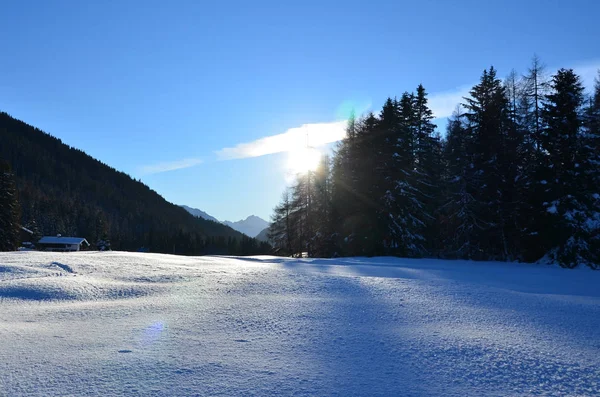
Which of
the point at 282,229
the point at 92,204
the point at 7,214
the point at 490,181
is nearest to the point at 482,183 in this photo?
the point at 490,181

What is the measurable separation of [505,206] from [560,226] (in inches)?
184

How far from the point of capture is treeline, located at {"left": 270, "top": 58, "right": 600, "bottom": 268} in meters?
18.4

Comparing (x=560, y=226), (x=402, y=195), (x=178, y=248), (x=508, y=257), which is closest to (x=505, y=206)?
(x=508, y=257)

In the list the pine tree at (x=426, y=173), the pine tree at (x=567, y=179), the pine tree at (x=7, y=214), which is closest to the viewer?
the pine tree at (x=567, y=179)

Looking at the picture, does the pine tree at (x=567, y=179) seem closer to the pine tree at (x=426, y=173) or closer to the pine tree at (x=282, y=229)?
the pine tree at (x=426, y=173)

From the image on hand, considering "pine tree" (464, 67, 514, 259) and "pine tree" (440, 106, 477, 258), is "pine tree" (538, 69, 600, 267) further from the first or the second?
"pine tree" (440, 106, 477, 258)

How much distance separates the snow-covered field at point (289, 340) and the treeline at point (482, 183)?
47.2 ft

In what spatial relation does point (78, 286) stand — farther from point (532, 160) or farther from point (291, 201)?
point (291, 201)

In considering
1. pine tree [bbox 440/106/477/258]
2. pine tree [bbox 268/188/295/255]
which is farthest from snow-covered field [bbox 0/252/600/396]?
pine tree [bbox 268/188/295/255]

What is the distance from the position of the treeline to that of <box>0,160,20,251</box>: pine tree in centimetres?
2957

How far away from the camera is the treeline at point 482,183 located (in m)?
18.4

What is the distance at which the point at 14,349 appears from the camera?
3938 mm

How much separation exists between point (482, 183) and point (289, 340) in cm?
2319

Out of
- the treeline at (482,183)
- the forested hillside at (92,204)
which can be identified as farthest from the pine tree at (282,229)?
the forested hillside at (92,204)
